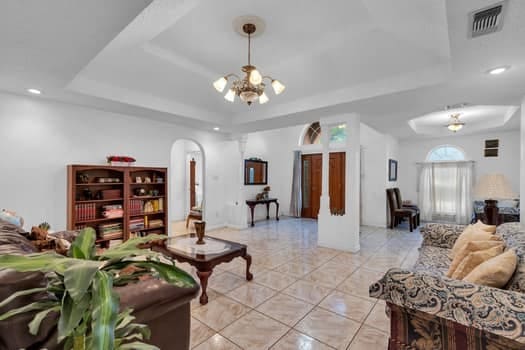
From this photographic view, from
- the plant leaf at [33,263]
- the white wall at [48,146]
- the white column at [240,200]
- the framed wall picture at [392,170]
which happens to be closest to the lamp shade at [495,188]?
the framed wall picture at [392,170]

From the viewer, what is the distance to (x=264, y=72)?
11.2 ft

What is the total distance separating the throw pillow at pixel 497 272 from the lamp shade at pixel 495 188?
2188 millimetres

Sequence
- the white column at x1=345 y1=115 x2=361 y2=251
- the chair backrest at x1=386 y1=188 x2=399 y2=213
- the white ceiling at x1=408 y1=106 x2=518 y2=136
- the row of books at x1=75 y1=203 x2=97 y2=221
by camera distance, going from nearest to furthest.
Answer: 1. the row of books at x1=75 y1=203 x2=97 y2=221
2. the white column at x1=345 y1=115 x2=361 y2=251
3. the white ceiling at x1=408 y1=106 x2=518 y2=136
4. the chair backrest at x1=386 y1=188 x2=399 y2=213

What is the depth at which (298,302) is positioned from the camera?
244cm

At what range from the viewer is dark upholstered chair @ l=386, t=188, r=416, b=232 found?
18.2ft

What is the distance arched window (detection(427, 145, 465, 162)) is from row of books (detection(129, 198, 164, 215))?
7050 mm

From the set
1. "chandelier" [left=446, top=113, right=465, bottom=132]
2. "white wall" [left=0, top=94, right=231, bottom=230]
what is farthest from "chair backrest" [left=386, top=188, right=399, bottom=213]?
"white wall" [left=0, top=94, right=231, bottom=230]

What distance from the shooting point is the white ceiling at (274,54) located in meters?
1.77

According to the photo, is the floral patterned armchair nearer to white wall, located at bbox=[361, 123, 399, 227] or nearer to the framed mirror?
white wall, located at bbox=[361, 123, 399, 227]

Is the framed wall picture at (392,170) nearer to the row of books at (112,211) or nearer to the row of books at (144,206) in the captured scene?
the row of books at (144,206)

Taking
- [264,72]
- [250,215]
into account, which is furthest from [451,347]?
[250,215]

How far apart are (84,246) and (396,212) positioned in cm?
621

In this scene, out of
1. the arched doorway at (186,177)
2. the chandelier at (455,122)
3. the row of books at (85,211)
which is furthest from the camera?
the arched doorway at (186,177)

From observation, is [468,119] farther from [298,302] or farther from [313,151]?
[298,302]
